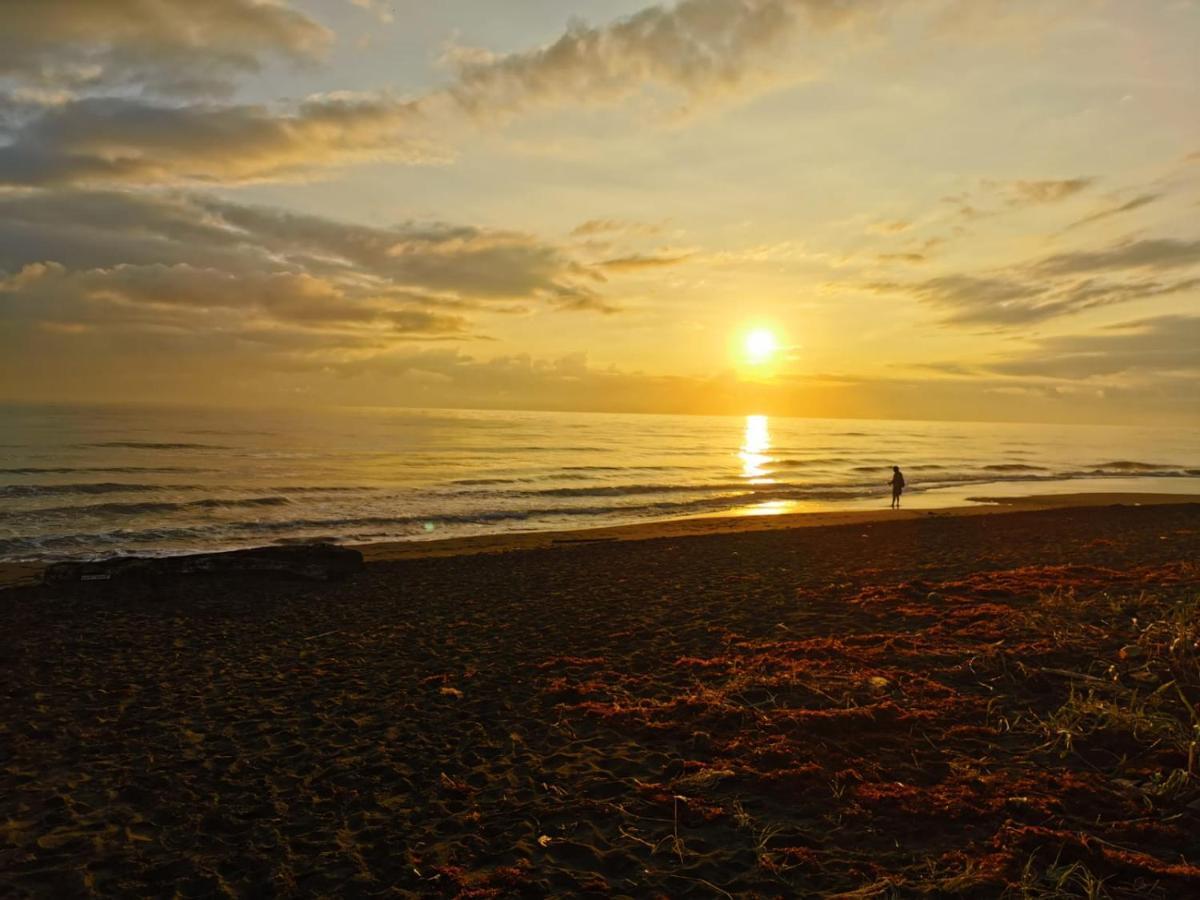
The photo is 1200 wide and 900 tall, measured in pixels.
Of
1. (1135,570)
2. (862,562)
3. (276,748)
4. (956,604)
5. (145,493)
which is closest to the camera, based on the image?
(276,748)

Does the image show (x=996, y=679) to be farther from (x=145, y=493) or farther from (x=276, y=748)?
(x=145, y=493)

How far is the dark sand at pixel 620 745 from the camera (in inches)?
227

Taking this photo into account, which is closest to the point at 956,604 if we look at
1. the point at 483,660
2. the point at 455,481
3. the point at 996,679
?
the point at 996,679

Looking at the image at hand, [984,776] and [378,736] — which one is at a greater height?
[984,776]

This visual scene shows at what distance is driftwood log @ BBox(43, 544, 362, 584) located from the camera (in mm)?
17938

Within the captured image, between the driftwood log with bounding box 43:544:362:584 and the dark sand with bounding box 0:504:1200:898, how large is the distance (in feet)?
7.70

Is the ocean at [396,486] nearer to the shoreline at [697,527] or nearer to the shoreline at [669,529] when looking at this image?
the shoreline at [669,529]

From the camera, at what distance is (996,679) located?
30.6ft

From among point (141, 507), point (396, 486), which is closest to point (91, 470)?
point (141, 507)

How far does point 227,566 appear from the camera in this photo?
61.6 ft

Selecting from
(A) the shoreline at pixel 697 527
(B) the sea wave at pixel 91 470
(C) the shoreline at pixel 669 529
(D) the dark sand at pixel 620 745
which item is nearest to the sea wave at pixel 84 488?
(B) the sea wave at pixel 91 470

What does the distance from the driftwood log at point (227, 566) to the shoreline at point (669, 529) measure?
185 centimetres

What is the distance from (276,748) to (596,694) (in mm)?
4093

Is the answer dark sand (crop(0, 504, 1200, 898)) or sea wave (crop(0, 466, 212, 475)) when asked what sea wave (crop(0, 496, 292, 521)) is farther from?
dark sand (crop(0, 504, 1200, 898))
